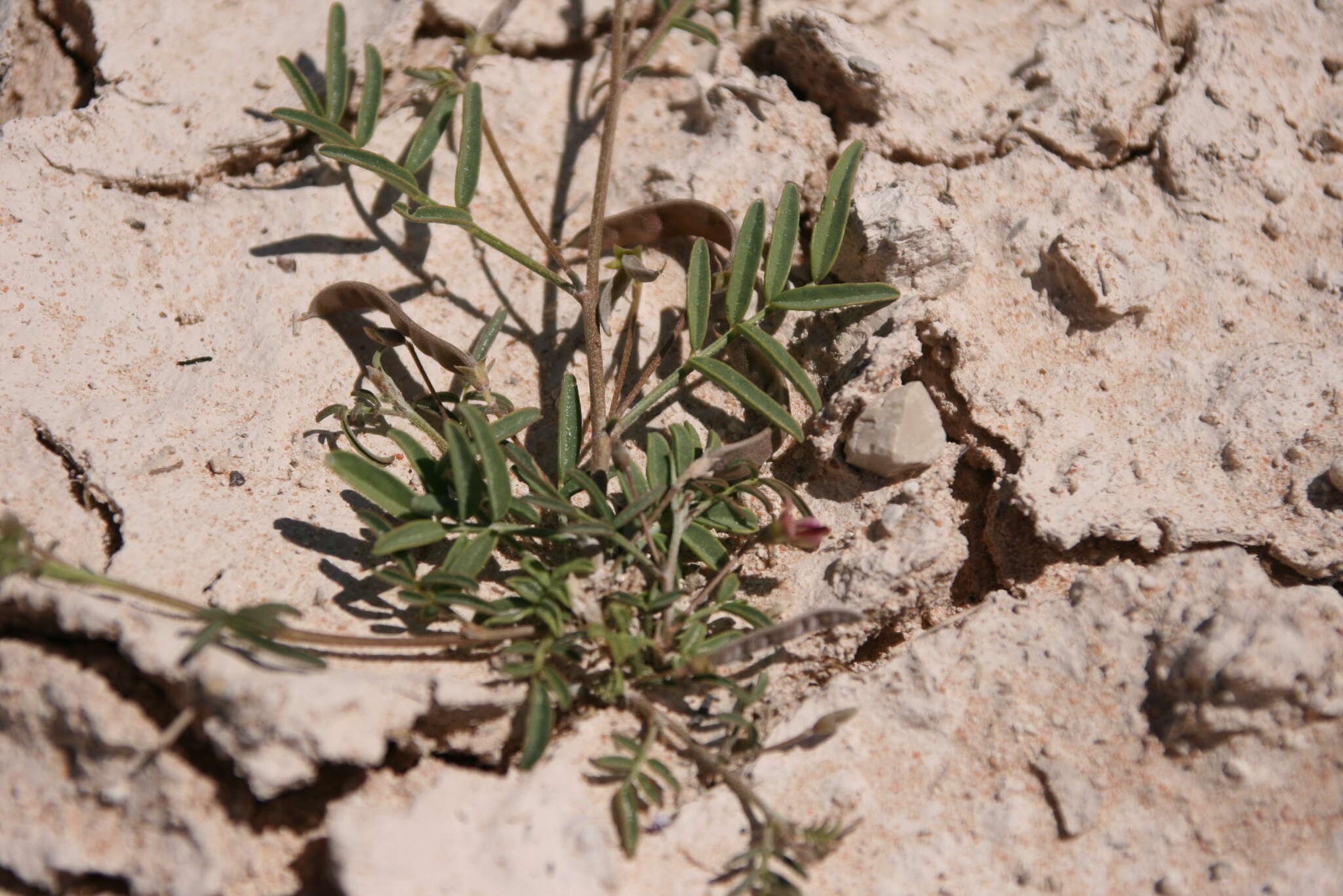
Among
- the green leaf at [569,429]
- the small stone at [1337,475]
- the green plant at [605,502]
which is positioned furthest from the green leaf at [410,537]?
the small stone at [1337,475]

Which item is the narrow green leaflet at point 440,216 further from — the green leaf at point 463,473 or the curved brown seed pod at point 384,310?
the green leaf at point 463,473

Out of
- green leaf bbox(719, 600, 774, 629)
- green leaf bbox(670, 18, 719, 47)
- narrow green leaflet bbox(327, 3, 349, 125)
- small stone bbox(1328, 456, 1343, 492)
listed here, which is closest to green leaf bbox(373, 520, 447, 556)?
green leaf bbox(719, 600, 774, 629)

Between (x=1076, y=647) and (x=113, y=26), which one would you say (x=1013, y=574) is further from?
(x=113, y=26)

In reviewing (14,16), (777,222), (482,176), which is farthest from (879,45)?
(14,16)

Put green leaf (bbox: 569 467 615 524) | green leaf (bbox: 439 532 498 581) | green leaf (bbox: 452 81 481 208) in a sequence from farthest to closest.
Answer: green leaf (bbox: 452 81 481 208) < green leaf (bbox: 569 467 615 524) < green leaf (bbox: 439 532 498 581)

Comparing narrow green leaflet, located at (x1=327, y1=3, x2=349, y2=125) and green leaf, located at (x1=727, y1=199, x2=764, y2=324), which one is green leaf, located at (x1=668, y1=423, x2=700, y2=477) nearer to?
green leaf, located at (x1=727, y1=199, x2=764, y2=324)

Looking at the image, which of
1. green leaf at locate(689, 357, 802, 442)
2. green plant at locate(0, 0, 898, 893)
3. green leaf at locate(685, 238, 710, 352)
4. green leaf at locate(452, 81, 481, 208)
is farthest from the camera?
green leaf at locate(452, 81, 481, 208)
